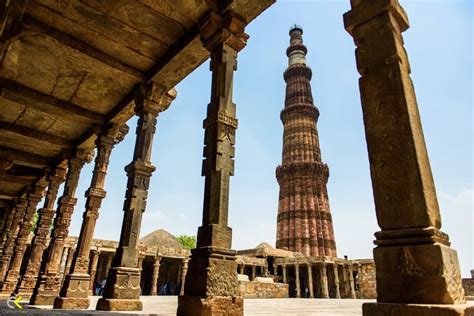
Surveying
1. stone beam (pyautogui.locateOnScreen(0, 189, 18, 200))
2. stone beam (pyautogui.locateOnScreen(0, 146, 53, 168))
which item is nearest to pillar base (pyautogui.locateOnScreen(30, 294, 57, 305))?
stone beam (pyautogui.locateOnScreen(0, 146, 53, 168))

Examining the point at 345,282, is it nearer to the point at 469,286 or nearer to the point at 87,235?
the point at 469,286

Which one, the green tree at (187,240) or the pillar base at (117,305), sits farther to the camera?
the green tree at (187,240)

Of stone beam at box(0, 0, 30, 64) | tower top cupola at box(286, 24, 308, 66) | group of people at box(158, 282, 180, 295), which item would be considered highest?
tower top cupola at box(286, 24, 308, 66)

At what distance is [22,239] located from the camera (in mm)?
13008

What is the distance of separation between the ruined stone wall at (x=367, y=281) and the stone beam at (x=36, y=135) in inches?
914

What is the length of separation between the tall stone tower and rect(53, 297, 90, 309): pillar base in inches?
1110

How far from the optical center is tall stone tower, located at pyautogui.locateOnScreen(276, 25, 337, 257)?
3316 centimetres

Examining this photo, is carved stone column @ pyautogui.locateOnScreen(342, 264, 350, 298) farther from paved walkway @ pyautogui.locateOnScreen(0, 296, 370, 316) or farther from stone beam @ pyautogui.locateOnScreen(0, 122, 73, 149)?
stone beam @ pyautogui.locateOnScreen(0, 122, 73, 149)

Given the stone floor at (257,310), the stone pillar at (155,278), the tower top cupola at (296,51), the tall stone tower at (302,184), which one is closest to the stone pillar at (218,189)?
the stone floor at (257,310)

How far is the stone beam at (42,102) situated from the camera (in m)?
7.24

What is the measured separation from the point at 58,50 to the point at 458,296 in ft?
24.4

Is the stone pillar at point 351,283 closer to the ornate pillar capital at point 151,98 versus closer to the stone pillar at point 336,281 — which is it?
the stone pillar at point 336,281

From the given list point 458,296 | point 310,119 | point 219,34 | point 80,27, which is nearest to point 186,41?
point 219,34

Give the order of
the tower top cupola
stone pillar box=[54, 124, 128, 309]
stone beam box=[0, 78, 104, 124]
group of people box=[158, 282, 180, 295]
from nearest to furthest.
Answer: stone pillar box=[54, 124, 128, 309] < stone beam box=[0, 78, 104, 124] < group of people box=[158, 282, 180, 295] < the tower top cupola
